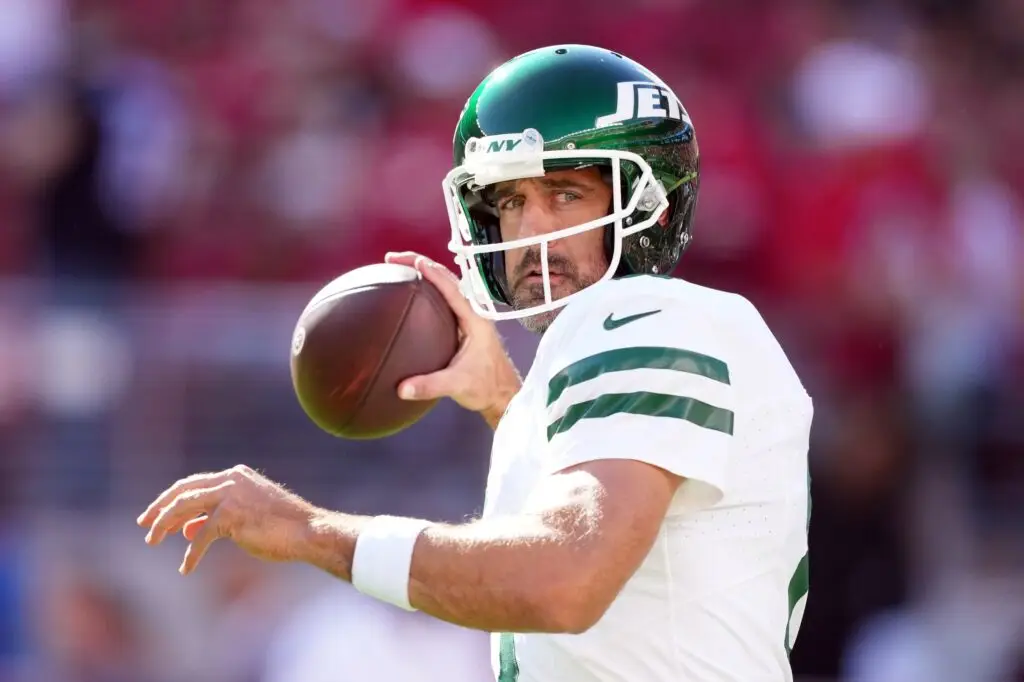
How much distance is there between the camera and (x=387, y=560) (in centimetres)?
215

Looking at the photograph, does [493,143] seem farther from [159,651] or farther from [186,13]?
[186,13]

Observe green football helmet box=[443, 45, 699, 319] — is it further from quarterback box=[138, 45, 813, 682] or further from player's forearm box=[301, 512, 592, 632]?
player's forearm box=[301, 512, 592, 632]

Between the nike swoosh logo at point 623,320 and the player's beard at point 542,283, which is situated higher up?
the nike swoosh logo at point 623,320

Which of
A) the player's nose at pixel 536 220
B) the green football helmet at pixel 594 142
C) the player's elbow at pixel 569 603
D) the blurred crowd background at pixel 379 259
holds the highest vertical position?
the green football helmet at pixel 594 142

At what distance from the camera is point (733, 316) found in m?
2.44

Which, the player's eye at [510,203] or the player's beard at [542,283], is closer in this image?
the player's beard at [542,283]

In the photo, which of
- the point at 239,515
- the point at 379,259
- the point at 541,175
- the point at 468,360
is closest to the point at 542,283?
the point at 541,175

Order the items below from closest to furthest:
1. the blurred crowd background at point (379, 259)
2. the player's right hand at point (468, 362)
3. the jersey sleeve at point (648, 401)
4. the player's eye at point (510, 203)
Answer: the jersey sleeve at point (648, 401), the player's eye at point (510, 203), the player's right hand at point (468, 362), the blurred crowd background at point (379, 259)

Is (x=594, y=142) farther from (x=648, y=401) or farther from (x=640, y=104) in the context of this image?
(x=648, y=401)

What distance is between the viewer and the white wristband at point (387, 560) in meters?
2.15

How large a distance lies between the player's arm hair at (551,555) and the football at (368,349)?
832 mm

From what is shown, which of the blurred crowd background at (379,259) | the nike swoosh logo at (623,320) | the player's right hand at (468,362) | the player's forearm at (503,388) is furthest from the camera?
the blurred crowd background at (379,259)

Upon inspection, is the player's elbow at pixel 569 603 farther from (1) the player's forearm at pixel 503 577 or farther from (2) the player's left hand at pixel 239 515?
(2) the player's left hand at pixel 239 515

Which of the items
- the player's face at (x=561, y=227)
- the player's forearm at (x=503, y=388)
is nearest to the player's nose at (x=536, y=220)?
the player's face at (x=561, y=227)
